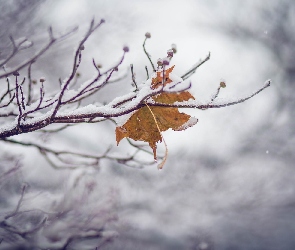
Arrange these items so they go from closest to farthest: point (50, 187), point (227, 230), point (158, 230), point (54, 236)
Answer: point (54, 236) < point (50, 187) < point (158, 230) < point (227, 230)

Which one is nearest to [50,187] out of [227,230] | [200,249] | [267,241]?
[200,249]

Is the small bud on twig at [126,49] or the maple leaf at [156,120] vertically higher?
the small bud on twig at [126,49]

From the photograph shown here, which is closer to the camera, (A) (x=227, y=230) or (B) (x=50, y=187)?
(B) (x=50, y=187)

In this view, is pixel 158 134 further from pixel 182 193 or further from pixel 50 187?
pixel 182 193

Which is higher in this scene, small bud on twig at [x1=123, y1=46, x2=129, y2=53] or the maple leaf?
small bud on twig at [x1=123, y1=46, x2=129, y2=53]

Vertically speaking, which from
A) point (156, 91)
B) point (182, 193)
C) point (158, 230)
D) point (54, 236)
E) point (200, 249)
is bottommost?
point (156, 91)

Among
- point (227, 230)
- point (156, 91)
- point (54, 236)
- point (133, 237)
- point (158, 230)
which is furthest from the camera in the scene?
point (227, 230)

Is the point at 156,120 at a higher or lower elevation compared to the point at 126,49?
lower

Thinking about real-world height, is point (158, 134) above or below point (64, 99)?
below
